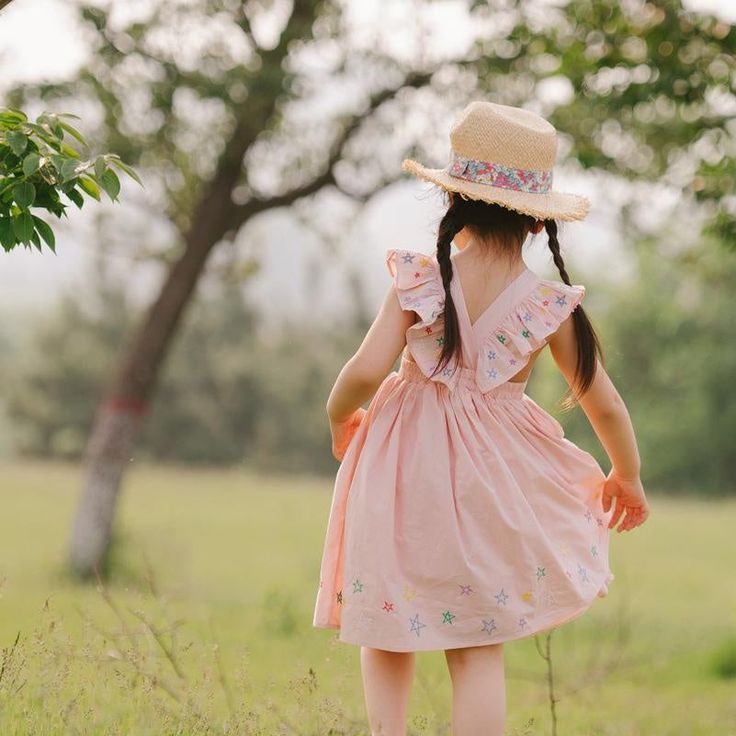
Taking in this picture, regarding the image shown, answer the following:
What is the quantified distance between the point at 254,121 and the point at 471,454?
651cm

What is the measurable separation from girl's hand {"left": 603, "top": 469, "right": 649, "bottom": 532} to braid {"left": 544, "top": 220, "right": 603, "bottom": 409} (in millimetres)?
252

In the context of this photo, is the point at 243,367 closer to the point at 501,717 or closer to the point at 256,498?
the point at 256,498

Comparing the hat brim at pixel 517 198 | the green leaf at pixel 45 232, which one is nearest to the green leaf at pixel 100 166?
the green leaf at pixel 45 232

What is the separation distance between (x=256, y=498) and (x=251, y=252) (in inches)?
444

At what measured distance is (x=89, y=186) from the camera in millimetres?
2852

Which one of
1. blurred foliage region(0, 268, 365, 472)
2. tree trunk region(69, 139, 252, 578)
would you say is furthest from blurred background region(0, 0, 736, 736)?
blurred foliage region(0, 268, 365, 472)

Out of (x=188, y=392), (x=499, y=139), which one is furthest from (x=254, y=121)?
(x=188, y=392)

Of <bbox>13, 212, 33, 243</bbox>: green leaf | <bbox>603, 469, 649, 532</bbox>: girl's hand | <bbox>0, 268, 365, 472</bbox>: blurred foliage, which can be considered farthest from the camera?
<bbox>0, 268, 365, 472</bbox>: blurred foliage

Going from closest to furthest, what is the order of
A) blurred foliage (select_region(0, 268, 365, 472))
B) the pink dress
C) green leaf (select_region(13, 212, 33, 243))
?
green leaf (select_region(13, 212, 33, 243)) → the pink dress → blurred foliage (select_region(0, 268, 365, 472))

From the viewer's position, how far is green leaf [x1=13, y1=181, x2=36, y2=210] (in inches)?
110

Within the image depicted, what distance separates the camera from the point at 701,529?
61.3ft

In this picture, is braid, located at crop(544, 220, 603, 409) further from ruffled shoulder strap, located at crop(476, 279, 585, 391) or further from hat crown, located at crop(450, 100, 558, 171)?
hat crown, located at crop(450, 100, 558, 171)

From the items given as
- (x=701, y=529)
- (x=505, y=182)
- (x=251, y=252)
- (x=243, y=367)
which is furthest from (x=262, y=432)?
(x=505, y=182)

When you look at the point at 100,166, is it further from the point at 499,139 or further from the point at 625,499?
the point at 625,499
